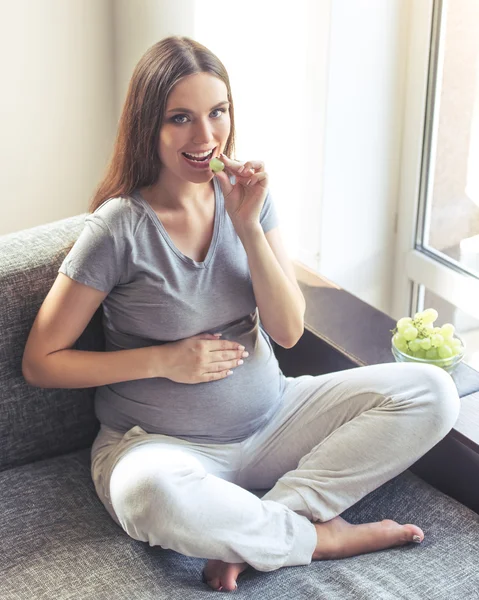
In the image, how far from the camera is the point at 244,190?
1.69 meters

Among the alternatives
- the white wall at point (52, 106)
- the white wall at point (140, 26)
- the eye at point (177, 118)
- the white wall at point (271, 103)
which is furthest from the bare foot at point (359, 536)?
the white wall at point (52, 106)

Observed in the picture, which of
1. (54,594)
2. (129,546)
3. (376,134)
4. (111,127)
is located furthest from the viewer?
(111,127)

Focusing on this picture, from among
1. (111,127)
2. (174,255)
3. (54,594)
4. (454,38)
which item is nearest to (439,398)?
(174,255)

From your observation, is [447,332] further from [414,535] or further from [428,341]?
[414,535]

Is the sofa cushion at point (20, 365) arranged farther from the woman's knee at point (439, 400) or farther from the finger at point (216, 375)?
the woman's knee at point (439, 400)

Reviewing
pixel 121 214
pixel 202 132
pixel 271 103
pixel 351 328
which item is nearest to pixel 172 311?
pixel 121 214

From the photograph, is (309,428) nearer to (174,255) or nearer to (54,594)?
(174,255)

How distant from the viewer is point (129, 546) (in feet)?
5.26

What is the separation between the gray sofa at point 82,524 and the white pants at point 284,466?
1.9 inches

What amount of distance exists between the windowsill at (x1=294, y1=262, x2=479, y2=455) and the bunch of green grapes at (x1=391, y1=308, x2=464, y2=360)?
2.4 inches

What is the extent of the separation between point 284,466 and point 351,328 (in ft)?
1.36

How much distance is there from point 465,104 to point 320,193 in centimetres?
40

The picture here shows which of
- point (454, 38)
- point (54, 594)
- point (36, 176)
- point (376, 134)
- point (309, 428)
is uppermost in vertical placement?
point (454, 38)

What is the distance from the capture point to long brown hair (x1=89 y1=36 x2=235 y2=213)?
1.57 m
